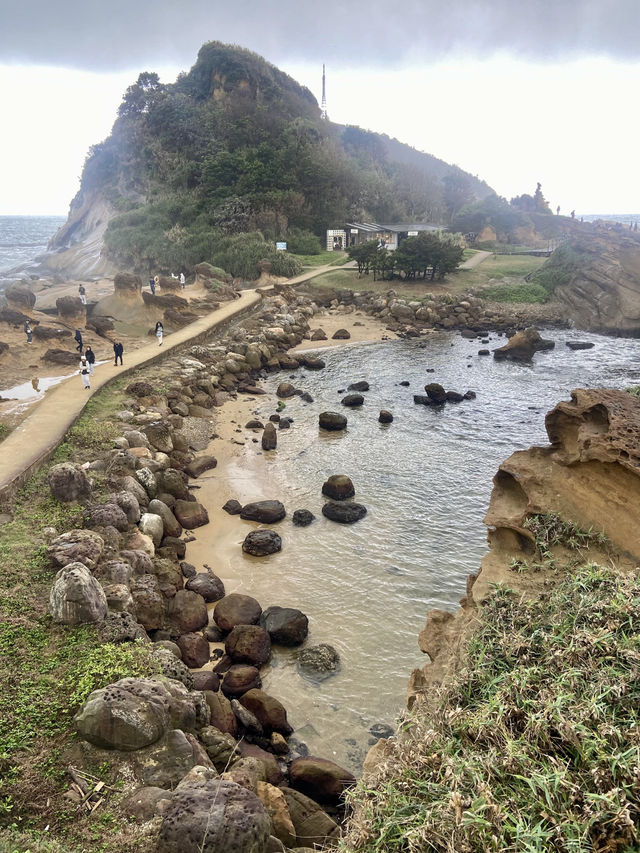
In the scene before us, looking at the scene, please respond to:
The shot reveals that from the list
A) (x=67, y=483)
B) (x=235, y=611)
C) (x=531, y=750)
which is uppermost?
(x=531, y=750)

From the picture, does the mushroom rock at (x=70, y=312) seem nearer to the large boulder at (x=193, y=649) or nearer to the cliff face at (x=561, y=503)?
the large boulder at (x=193, y=649)

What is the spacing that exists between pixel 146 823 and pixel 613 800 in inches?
193

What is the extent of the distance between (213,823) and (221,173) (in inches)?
2729

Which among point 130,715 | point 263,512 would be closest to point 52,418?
point 263,512

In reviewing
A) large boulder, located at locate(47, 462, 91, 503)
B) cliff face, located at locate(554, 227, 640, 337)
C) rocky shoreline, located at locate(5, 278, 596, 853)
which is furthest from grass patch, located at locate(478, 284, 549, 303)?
large boulder, located at locate(47, 462, 91, 503)

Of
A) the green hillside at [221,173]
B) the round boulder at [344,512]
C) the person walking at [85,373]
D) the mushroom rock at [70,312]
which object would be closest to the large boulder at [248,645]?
the round boulder at [344,512]

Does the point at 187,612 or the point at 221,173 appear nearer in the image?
the point at 187,612

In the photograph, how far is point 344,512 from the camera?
17.2m

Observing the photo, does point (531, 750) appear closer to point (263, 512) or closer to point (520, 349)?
point (263, 512)

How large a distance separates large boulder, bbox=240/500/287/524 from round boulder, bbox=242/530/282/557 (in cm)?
A: 124

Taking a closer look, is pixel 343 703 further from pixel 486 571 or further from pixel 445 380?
pixel 445 380

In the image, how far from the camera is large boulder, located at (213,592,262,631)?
12242mm

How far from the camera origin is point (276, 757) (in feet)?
30.6

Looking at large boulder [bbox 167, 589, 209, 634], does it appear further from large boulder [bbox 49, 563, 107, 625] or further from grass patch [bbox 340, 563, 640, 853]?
grass patch [bbox 340, 563, 640, 853]
